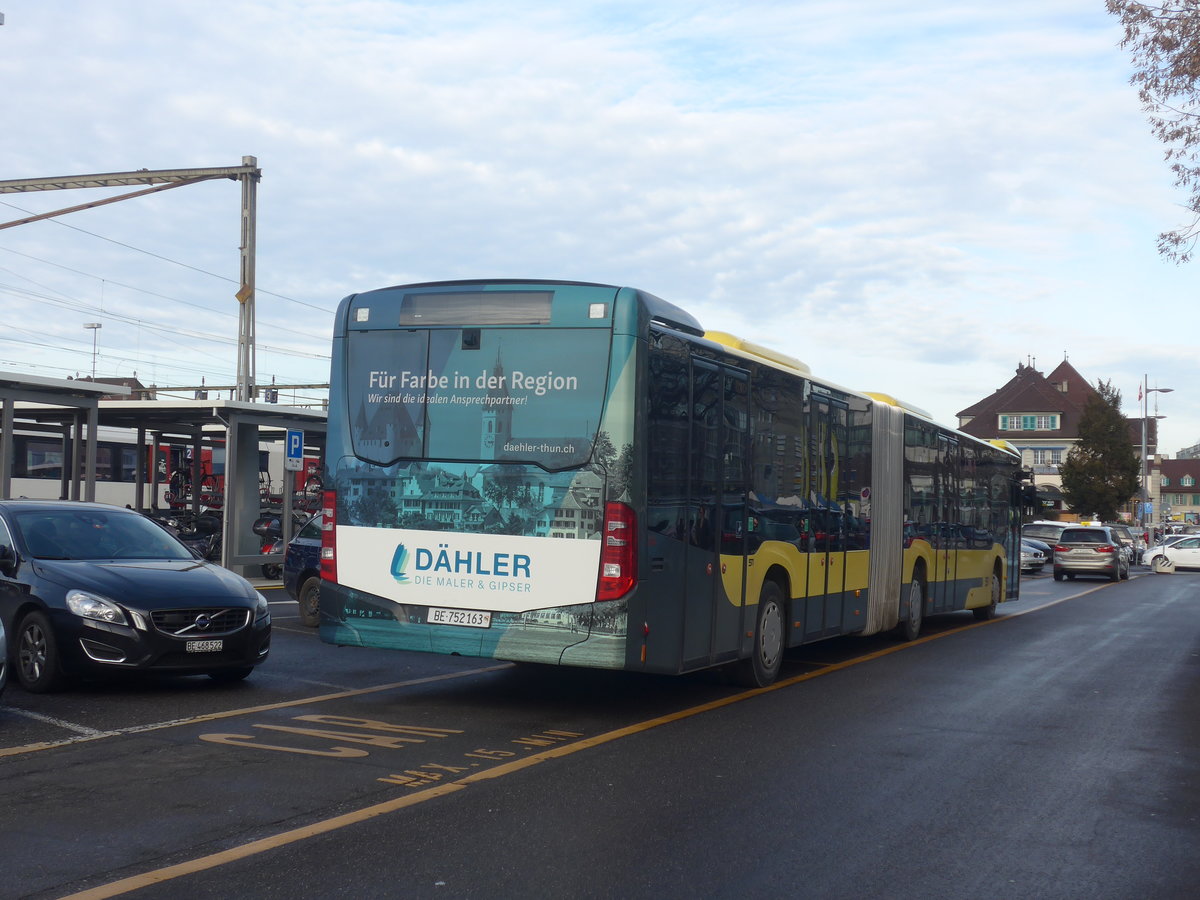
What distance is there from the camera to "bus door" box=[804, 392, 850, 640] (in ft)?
41.3

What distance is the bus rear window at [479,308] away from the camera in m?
9.23

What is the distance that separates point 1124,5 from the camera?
14.4m

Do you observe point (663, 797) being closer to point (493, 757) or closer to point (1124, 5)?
point (493, 757)

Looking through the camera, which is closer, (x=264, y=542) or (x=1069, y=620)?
(x=1069, y=620)

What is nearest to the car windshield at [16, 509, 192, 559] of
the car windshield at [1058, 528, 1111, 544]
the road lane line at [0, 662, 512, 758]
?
the road lane line at [0, 662, 512, 758]

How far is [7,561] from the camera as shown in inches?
396

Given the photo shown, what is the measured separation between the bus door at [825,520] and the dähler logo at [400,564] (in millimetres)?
4501

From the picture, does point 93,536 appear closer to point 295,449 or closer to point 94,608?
point 94,608

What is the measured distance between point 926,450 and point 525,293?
9.45 metres

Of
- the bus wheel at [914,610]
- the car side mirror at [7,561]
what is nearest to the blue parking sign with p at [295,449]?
the bus wheel at [914,610]

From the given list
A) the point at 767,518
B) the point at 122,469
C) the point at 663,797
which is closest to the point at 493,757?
the point at 663,797

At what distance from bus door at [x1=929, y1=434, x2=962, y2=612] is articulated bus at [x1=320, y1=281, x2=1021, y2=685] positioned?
24.2ft

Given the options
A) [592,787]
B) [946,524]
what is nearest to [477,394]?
[592,787]

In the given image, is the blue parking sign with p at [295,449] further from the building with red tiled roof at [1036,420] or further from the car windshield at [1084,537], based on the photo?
the building with red tiled roof at [1036,420]
